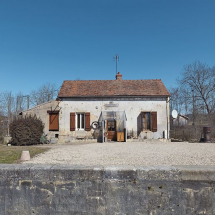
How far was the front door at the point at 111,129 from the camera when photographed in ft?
49.4

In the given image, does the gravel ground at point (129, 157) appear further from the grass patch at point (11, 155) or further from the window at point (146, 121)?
the window at point (146, 121)

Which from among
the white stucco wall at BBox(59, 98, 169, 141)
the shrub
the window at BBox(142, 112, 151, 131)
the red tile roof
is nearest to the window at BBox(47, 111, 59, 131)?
the white stucco wall at BBox(59, 98, 169, 141)

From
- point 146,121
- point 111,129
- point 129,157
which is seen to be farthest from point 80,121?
point 129,157

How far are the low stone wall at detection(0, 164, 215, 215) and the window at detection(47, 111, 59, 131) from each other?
13082 millimetres

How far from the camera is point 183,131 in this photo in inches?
646

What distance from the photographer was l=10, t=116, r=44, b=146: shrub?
13680 mm

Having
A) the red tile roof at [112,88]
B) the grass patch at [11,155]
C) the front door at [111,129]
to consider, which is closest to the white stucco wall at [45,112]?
the red tile roof at [112,88]

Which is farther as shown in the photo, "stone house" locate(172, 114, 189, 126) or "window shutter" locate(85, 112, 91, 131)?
"stone house" locate(172, 114, 189, 126)

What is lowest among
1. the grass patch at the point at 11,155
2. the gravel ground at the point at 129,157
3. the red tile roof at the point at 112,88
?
the gravel ground at the point at 129,157

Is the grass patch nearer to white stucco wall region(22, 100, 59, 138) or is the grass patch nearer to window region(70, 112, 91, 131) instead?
window region(70, 112, 91, 131)

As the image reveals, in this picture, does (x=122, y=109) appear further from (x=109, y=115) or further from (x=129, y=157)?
(x=129, y=157)

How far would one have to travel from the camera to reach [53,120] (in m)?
15.6

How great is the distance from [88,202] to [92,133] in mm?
12402

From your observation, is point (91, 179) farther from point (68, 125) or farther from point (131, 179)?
point (68, 125)
